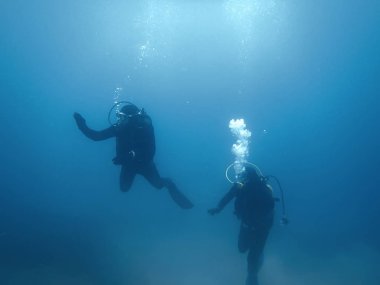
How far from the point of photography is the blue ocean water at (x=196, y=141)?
44.6ft

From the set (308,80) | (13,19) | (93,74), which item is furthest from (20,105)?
(308,80)

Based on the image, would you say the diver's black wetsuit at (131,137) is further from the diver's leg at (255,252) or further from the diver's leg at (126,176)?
the diver's leg at (255,252)

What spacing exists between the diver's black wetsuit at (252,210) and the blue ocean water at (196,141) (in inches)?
144

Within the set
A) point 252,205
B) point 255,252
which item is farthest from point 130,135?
point 255,252

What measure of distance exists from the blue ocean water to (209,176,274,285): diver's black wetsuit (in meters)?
3.67

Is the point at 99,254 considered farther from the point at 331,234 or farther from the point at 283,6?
the point at 283,6

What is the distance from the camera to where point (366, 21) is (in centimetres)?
4134

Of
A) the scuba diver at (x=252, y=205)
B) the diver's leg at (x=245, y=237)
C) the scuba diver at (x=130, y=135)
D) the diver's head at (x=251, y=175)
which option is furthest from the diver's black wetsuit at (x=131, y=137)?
the diver's leg at (x=245, y=237)

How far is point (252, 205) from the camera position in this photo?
24.1 ft

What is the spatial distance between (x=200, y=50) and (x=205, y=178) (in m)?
28.5

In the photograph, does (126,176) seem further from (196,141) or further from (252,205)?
(196,141)

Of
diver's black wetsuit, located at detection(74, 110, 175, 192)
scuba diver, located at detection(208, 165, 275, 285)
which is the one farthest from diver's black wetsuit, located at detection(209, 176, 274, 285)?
diver's black wetsuit, located at detection(74, 110, 175, 192)

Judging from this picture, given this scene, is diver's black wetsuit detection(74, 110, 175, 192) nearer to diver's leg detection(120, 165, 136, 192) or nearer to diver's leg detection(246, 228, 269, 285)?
diver's leg detection(120, 165, 136, 192)

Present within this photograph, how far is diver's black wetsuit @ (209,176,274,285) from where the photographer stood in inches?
287
